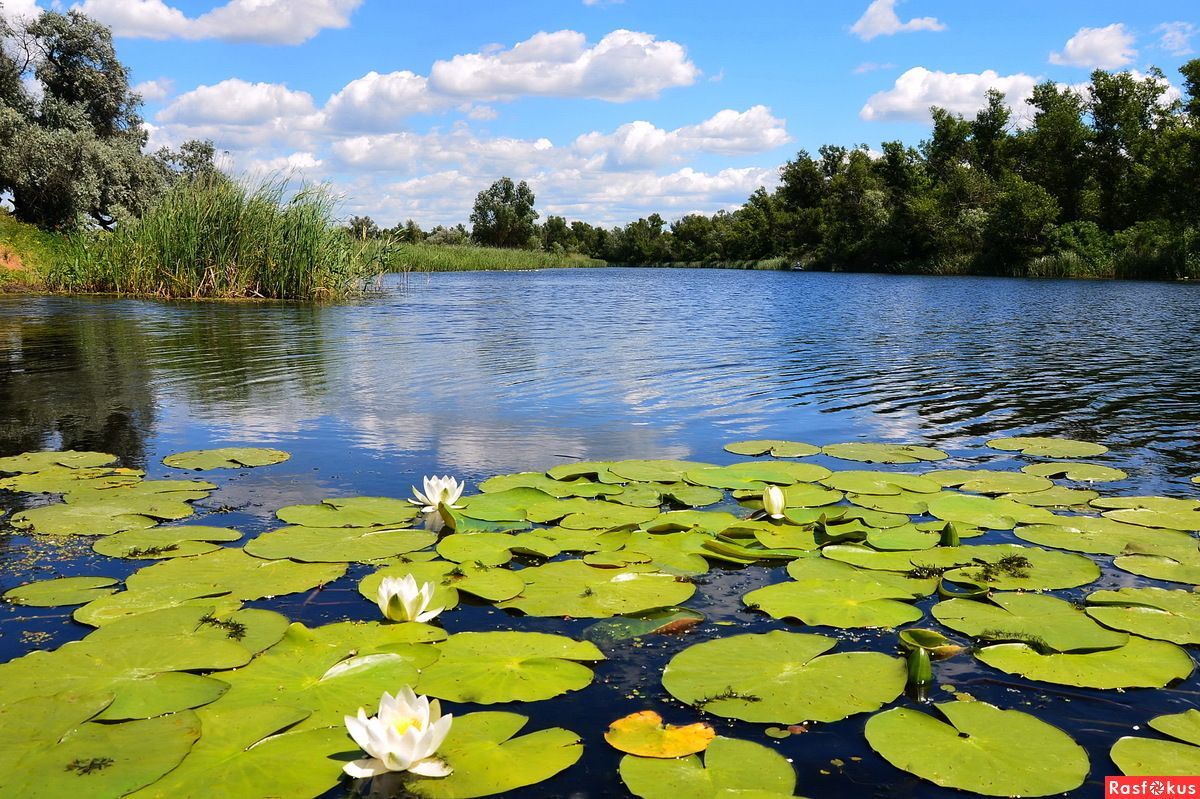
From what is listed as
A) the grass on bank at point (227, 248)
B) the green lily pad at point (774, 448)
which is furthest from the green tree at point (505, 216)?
the green lily pad at point (774, 448)

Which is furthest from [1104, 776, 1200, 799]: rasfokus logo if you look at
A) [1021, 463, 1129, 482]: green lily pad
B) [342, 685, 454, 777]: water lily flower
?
[1021, 463, 1129, 482]: green lily pad

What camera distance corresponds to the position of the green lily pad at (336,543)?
3406 mm

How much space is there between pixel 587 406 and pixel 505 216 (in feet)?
250

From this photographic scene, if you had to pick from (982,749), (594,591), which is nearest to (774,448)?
(594,591)

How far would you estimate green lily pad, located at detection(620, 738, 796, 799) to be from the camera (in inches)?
72.4

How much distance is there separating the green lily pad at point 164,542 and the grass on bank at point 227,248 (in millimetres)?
15921

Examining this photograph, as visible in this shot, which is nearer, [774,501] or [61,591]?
[61,591]

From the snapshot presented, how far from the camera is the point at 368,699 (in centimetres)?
225

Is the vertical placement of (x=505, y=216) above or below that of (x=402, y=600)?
above

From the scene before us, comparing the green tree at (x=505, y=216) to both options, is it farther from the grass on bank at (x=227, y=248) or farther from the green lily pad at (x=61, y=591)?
the green lily pad at (x=61, y=591)

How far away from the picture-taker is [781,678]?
Answer: 240 centimetres

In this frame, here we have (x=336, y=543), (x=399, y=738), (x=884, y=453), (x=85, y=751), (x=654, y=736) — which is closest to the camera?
(x=399, y=738)

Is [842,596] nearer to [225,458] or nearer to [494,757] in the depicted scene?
[494,757]

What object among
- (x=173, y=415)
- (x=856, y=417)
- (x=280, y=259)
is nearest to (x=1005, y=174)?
(x=280, y=259)
